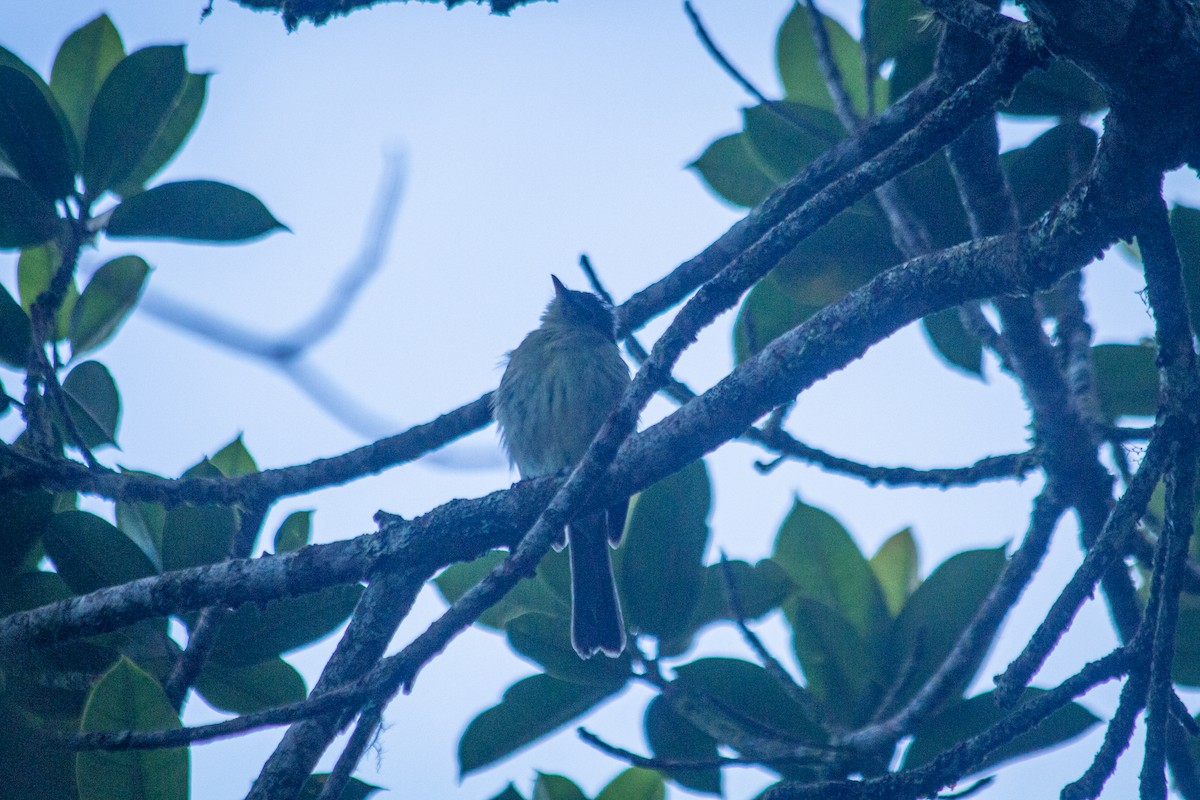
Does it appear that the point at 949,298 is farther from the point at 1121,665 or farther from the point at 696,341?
the point at 1121,665

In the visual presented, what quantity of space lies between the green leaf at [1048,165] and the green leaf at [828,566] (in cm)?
126

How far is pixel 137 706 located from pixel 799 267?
2.45 m

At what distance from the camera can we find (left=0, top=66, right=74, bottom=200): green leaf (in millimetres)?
3438

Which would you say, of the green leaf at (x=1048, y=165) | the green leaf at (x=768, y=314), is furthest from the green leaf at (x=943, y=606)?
the green leaf at (x=1048, y=165)

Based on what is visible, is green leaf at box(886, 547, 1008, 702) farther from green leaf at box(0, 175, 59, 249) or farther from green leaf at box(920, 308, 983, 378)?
green leaf at box(0, 175, 59, 249)

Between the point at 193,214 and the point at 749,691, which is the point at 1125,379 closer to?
the point at 749,691

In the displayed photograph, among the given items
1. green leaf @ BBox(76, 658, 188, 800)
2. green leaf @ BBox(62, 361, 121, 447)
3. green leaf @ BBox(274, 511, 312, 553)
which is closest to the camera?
green leaf @ BBox(76, 658, 188, 800)

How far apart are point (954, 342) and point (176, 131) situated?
303 cm

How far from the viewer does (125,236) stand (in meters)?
3.66

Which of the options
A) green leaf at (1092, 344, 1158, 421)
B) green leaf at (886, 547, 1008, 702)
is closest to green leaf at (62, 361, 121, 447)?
green leaf at (886, 547, 1008, 702)

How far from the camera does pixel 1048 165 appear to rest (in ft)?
11.4

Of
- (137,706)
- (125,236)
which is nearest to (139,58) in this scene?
(125,236)

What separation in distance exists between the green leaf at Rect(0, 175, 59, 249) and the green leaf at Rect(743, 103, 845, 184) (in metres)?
2.45

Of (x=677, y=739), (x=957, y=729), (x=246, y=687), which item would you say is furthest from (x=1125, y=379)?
(x=246, y=687)
